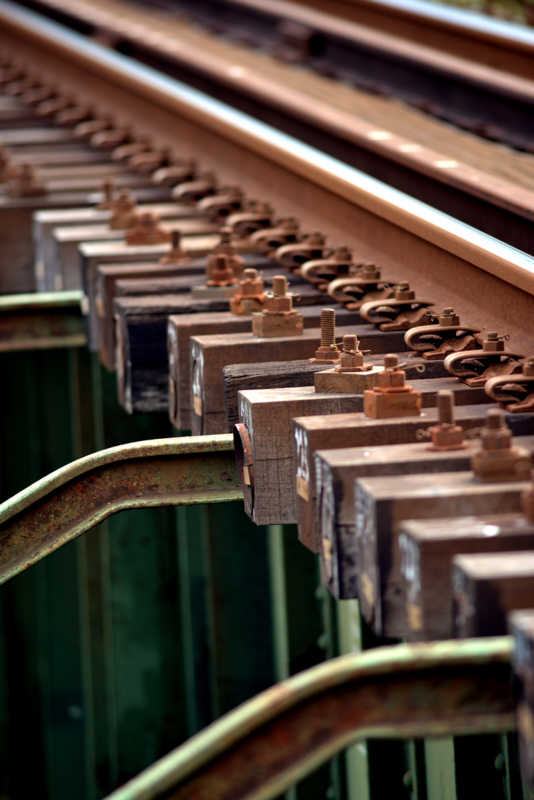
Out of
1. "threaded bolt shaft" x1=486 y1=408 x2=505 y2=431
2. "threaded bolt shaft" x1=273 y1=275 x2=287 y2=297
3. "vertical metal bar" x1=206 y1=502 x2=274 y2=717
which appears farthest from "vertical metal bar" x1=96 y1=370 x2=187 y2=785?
"threaded bolt shaft" x1=486 y1=408 x2=505 y2=431

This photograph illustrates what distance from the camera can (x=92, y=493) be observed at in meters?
2.60

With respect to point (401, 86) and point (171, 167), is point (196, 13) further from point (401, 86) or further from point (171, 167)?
point (171, 167)

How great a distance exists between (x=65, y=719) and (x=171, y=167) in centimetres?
297

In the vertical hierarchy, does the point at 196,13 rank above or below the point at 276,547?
above

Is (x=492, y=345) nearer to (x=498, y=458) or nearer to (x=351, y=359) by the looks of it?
(x=351, y=359)

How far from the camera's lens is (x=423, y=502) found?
188 centimetres

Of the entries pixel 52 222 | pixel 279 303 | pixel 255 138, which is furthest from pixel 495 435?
pixel 255 138

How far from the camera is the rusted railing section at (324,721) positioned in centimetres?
156

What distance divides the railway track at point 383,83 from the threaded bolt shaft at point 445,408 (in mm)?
1795

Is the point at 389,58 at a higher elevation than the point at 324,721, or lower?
higher

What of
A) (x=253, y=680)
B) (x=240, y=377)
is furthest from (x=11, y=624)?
(x=240, y=377)

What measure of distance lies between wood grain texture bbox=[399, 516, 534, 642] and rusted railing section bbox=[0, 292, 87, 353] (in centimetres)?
267

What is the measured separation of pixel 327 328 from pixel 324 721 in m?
1.39

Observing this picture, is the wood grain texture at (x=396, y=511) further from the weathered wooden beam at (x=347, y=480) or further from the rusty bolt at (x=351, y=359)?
the rusty bolt at (x=351, y=359)
